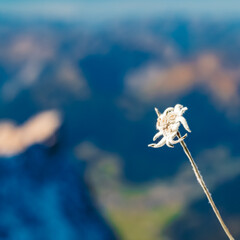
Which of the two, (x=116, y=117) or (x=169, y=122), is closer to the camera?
(x=169, y=122)

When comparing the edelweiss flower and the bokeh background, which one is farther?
the bokeh background

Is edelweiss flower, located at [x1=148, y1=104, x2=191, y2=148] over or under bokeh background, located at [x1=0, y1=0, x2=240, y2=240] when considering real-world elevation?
under

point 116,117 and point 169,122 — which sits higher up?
point 116,117

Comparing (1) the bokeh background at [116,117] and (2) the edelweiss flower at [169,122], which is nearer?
(2) the edelweiss flower at [169,122]

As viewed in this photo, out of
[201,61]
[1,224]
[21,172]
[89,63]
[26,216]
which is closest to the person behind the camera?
[1,224]

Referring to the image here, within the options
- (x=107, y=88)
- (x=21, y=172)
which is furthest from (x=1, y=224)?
(x=107, y=88)

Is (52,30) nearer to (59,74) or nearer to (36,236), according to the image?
(59,74)

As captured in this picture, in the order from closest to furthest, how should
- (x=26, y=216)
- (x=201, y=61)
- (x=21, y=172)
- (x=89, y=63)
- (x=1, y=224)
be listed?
(x=1, y=224) → (x=26, y=216) → (x=21, y=172) → (x=201, y=61) → (x=89, y=63)

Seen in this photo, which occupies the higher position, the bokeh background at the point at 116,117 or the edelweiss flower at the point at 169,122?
the bokeh background at the point at 116,117
